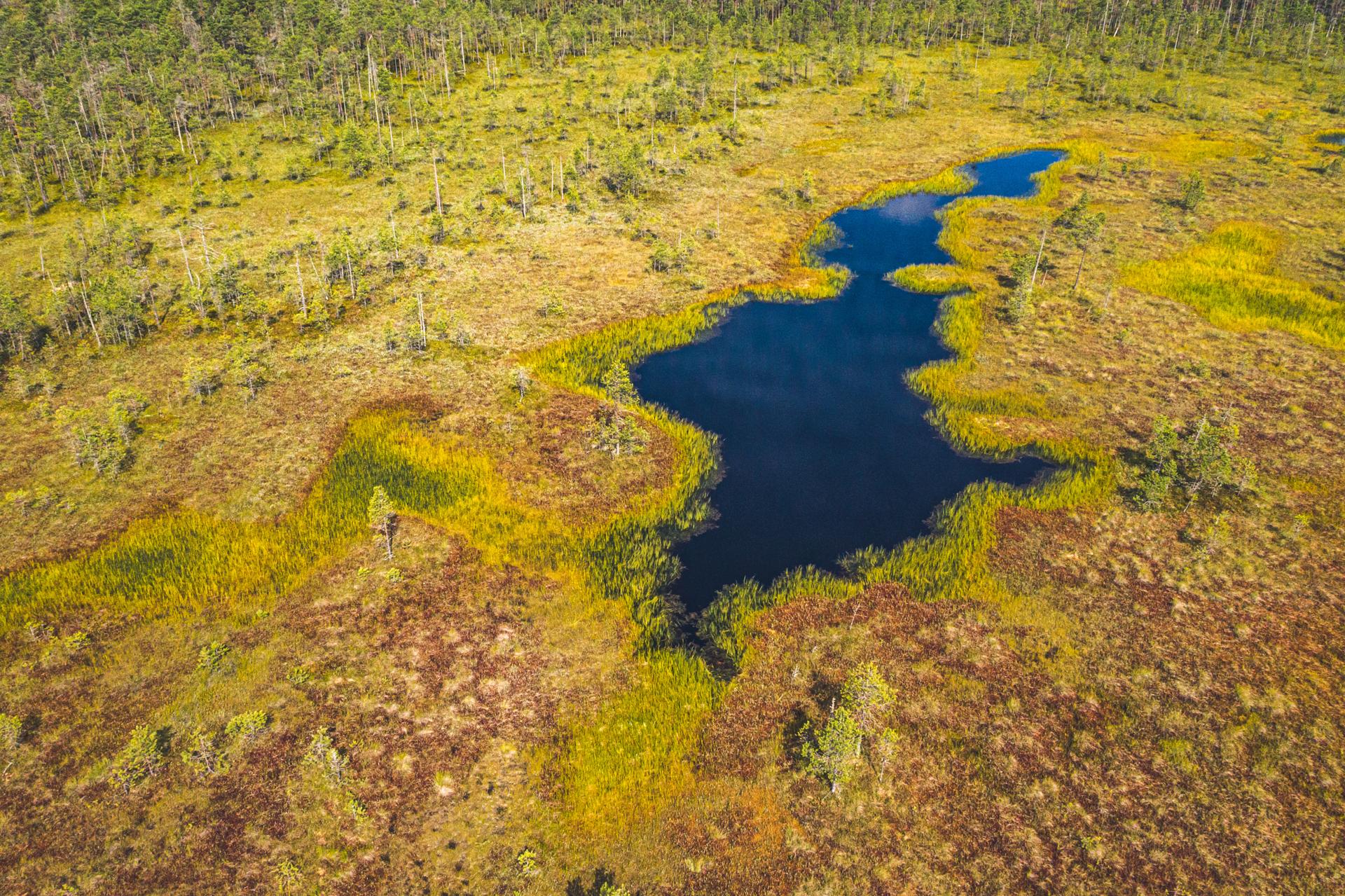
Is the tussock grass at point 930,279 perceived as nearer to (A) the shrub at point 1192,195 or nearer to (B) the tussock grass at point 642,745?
(A) the shrub at point 1192,195

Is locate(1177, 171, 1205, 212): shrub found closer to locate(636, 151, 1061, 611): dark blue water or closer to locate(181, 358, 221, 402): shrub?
locate(636, 151, 1061, 611): dark blue water

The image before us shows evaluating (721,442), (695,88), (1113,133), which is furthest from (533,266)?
(1113,133)

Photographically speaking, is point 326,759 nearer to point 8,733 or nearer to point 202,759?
point 202,759

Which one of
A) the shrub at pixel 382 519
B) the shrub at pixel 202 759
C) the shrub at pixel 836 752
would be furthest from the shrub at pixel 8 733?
the shrub at pixel 836 752

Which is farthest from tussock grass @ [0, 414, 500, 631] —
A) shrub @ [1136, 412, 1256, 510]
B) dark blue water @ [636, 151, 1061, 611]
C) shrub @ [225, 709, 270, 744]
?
shrub @ [1136, 412, 1256, 510]

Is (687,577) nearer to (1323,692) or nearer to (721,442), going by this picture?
(721,442)

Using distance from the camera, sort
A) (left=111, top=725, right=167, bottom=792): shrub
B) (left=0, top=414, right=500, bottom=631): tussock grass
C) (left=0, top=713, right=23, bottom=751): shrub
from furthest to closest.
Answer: (left=0, top=414, right=500, bottom=631): tussock grass < (left=0, top=713, right=23, bottom=751): shrub < (left=111, top=725, right=167, bottom=792): shrub
